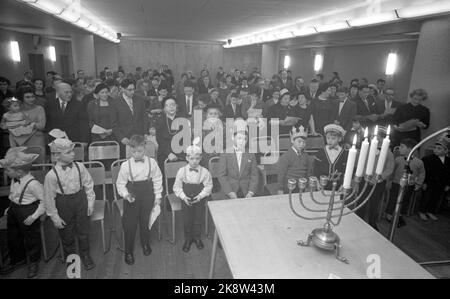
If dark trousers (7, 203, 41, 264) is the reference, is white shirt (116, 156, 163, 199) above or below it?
above

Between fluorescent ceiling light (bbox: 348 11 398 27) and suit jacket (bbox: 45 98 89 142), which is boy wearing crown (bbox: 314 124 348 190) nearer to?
fluorescent ceiling light (bbox: 348 11 398 27)

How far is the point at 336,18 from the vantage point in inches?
293

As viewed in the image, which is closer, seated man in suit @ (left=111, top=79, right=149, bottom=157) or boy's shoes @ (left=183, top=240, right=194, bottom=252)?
boy's shoes @ (left=183, top=240, right=194, bottom=252)

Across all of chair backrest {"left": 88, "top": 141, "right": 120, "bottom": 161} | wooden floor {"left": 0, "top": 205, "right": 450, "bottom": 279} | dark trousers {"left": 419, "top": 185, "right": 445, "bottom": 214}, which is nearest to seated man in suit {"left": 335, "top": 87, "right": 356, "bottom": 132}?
dark trousers {"left": 419, "top": 185, "right": 445, "bottom": 214}

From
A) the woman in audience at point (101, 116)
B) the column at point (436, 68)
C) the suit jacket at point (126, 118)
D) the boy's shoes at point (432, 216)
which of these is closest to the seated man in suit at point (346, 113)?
the column at point (436, 68)

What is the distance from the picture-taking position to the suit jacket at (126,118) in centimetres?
475

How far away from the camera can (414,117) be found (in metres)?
5.69

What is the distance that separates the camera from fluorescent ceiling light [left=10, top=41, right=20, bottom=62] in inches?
499

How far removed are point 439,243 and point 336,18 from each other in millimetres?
5837

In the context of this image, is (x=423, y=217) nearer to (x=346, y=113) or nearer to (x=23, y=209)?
(x=346, y=113)

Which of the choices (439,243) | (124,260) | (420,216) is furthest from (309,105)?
(124,260)

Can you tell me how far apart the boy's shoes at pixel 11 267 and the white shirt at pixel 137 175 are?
136cm

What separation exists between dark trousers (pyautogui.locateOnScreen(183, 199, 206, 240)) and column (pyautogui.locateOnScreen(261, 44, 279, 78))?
12.6 m
